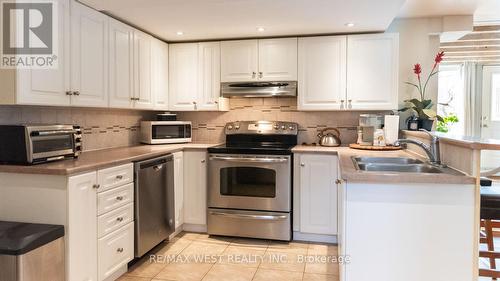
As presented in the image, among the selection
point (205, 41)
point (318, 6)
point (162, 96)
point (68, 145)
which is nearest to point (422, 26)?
point (318, 6)

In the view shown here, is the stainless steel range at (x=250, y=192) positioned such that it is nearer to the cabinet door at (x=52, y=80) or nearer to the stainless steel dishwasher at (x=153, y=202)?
the stainless steel dishwasher at (x=153, y=202)

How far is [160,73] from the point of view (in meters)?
3.86

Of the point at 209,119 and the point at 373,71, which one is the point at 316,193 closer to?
the point at 373,71

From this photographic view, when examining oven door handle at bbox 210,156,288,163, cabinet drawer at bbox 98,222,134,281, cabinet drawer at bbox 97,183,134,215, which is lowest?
cabinet drawer at bbox 98,222,134,281

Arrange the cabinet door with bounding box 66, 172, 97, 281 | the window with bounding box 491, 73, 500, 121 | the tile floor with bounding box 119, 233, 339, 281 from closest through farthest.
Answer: the cabinet door with bounding box 66, 172, 97, 281, the tile floor with bounding box 119, 233, 339, 281, the window with bounding box 491, 73, 500, 121

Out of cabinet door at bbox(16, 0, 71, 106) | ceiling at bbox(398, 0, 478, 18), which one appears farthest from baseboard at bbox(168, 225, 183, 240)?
ceiling at bbox(398, 0, 478, 18)

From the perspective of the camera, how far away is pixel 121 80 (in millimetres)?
3148

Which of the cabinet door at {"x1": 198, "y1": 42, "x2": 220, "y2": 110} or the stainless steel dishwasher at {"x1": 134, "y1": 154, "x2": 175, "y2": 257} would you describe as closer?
the stainless steel dishwasher at {"x1": 134, "y1": 154, "x2": 175, "y2": 257}

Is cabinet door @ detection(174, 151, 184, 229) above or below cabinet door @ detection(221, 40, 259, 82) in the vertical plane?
below

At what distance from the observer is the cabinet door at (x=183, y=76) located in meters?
3.96

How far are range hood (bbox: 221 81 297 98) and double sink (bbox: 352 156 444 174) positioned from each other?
125cm

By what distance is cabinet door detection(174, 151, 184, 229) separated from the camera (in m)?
3.47

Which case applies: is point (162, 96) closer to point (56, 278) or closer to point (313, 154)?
point (313, 154)

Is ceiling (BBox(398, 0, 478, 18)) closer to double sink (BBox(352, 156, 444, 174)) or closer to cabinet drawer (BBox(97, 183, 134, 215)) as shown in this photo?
double sink (BBox(352, 156, 444, 174))
